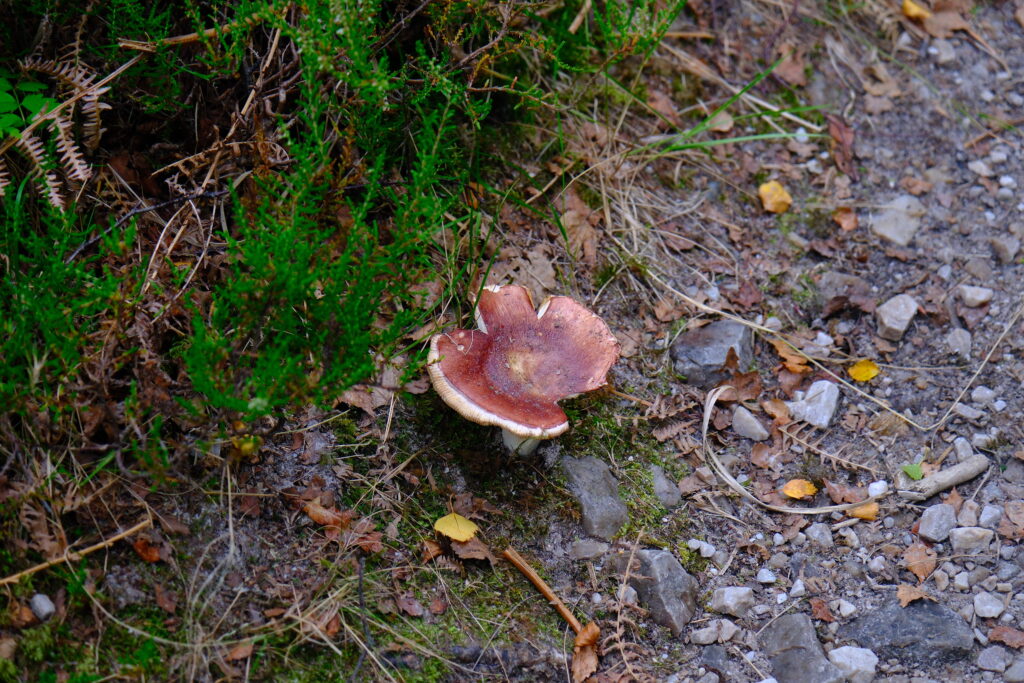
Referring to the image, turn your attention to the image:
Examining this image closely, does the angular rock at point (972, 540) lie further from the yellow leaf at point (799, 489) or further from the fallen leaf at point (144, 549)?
the fallen leaf at point (144, 549)

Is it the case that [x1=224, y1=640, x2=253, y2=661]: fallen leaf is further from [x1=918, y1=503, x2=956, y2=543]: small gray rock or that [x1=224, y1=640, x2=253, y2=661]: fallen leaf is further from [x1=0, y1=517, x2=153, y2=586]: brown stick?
[x1=918, y1=503, x2=956, y2=543]: small gray rock

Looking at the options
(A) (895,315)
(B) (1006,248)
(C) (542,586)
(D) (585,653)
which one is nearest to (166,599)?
(C) (542,586)

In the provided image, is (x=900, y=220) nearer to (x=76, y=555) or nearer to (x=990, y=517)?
(x=990, y=517)

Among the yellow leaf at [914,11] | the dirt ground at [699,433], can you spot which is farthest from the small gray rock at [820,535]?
the yellow leaf at [914,11]

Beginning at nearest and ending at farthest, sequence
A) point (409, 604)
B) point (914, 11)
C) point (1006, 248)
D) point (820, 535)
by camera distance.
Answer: point (409, 604) < point (820, 535) < point (1006, 248) < point (914, 11)

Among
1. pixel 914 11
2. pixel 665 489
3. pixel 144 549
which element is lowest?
pixel 665 489

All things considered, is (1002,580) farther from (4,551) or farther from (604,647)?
(4,551)

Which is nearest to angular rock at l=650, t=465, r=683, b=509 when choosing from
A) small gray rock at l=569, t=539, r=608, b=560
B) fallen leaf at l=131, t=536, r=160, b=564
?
small gray rock at l=569, t=539, r=608, b=560
